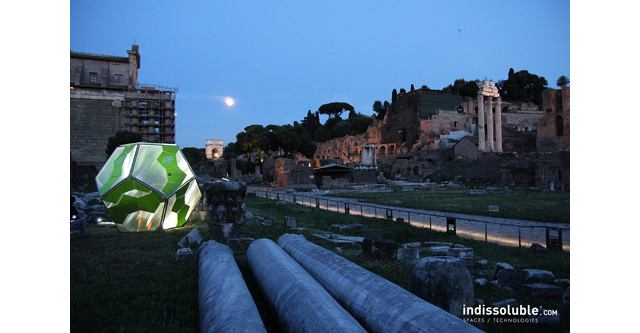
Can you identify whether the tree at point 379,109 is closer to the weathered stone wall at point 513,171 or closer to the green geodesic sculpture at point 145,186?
the weathered stone wall at point 513,171

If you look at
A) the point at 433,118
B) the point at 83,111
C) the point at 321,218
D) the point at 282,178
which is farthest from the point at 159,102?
the point at 433,118

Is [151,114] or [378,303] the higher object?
[151,114]

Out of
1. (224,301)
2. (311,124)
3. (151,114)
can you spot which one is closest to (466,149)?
(151,114)

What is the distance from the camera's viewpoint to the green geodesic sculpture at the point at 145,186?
340 inches

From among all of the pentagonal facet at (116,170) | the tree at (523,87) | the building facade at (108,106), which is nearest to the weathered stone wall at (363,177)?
the building facade at (108,106)

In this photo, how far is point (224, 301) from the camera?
11.5ft

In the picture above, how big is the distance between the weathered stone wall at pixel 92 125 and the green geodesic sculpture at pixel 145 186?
99.3 feet

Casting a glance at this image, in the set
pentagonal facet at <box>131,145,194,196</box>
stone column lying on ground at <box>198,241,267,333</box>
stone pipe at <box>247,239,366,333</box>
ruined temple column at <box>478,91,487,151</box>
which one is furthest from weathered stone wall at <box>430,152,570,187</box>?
stone column lying on ground at <box>198,241,267,333</box>

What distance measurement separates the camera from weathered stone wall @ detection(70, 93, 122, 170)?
35.0m

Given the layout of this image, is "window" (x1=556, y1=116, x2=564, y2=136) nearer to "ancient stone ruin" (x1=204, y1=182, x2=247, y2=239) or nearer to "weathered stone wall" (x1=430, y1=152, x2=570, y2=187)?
"weathered stone wall" (x1=430, y1=152, x2=570, y2=187)

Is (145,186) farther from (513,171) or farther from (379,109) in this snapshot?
(379,109)

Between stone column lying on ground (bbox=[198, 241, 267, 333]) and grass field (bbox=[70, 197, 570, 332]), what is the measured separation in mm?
318

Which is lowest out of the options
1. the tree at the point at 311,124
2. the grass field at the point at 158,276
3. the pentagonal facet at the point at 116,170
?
the grass field at the point at 158,276

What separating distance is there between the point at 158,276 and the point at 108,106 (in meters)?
41.1
